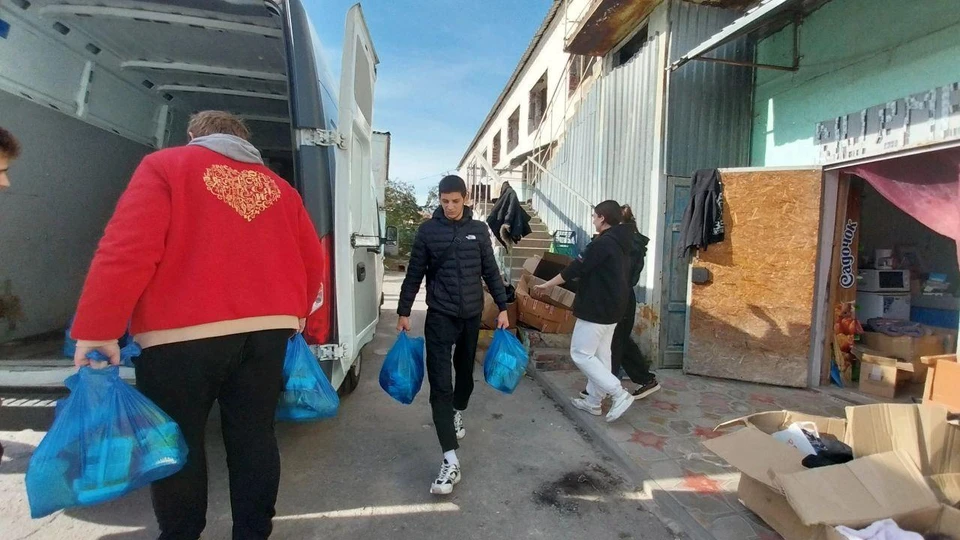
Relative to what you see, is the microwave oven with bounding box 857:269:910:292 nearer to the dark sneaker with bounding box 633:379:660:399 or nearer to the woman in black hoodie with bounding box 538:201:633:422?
the dark sneaker with bounding box 633:379:660:399

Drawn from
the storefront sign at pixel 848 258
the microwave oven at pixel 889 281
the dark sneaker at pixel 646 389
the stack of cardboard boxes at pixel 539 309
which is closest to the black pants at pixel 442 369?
the dark sneaker at pixel 646 389

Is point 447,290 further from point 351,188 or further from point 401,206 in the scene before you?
point 401,206

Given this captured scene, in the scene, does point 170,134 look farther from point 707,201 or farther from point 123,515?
point 707,201

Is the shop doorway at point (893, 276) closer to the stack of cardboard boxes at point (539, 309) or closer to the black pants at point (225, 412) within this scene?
the stack of cardboard boxes at point (539, 309)

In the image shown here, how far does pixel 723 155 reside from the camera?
17.7 ft

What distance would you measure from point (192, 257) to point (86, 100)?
117 inches

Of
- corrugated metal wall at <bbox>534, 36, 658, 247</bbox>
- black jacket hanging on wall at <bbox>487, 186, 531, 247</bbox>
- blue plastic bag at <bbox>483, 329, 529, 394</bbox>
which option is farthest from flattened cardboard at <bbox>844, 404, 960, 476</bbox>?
black jacket hanging on wall at <bbox>487, 186, 531, 247</bbox>

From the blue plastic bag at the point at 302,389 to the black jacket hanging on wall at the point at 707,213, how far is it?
13.2 ft

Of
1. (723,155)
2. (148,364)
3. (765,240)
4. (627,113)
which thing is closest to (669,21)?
(627,113)

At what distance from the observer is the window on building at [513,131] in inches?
624

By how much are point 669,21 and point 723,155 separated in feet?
5.32

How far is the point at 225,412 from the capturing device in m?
1.87

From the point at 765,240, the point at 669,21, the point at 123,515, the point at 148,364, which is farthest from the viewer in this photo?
the point at 669,21

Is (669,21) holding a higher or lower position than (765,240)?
higher
